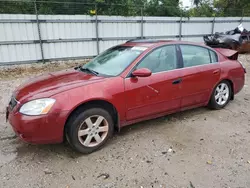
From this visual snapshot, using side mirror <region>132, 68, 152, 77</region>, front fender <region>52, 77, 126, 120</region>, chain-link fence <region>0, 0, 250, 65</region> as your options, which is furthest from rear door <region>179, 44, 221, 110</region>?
chain-link fence <region>0, 0, 250, 65</region>

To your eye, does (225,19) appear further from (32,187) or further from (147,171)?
(32,187)

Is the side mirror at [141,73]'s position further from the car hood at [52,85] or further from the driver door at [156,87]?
the car hood at [52,85]

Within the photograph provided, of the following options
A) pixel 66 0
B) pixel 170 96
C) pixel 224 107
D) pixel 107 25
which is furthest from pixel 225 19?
pixel 170 96

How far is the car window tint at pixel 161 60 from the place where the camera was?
3.40 meters

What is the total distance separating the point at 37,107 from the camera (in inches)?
103

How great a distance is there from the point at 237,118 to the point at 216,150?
1393 mm

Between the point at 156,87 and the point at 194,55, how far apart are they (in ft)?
3.85

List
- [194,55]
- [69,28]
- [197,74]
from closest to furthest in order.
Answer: [197,74] < [194,55] < [69,28]

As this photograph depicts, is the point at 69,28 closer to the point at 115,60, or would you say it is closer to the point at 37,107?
the point at 115,60

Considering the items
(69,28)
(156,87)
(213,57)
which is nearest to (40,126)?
(156,87)

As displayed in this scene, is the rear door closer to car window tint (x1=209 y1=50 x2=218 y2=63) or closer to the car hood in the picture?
car window tint (x1=209 y1=50 x2=218 y2=63)

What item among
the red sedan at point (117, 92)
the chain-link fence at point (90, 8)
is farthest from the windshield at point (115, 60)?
the chain-link fence at point (90, 8)

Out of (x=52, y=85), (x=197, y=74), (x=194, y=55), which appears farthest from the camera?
(x=194, y=55)

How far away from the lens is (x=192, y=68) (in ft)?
12.5
